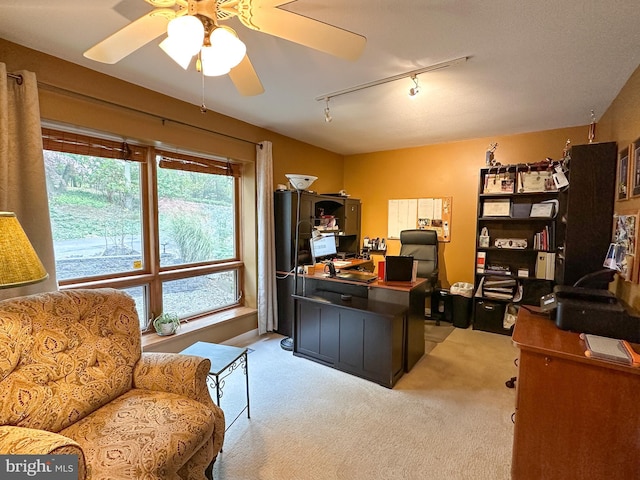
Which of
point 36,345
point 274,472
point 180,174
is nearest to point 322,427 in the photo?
point 274,472

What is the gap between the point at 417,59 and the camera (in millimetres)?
2035

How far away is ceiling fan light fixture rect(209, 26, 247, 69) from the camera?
3.68 ft

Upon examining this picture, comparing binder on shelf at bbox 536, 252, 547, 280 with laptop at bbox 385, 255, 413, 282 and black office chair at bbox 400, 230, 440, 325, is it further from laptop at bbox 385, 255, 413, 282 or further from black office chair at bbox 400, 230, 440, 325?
laptop at bbox 385, 255, 413, 282

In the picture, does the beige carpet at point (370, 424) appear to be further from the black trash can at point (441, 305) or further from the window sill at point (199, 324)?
the black trash can at point (441, 305)

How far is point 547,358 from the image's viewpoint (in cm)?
141

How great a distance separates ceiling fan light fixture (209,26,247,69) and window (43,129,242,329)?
1817 millimetres

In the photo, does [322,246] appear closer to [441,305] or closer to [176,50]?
[441,305]

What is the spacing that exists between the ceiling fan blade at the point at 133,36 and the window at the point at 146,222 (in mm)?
1148

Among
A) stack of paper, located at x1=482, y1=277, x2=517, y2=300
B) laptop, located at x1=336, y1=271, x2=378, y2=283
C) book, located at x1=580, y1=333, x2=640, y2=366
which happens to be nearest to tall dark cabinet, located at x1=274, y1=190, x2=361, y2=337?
laptop, located at x1=336, y1=271, x2=378, y2=283

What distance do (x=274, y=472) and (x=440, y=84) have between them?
2.91 metres

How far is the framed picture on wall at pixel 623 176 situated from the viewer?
2.07 meters

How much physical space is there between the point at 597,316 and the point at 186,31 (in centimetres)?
224

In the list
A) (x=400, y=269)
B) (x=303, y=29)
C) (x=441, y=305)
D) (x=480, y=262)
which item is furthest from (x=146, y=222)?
(x=480, y=262)

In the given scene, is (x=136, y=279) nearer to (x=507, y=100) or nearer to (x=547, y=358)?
(x=547, y=358)
